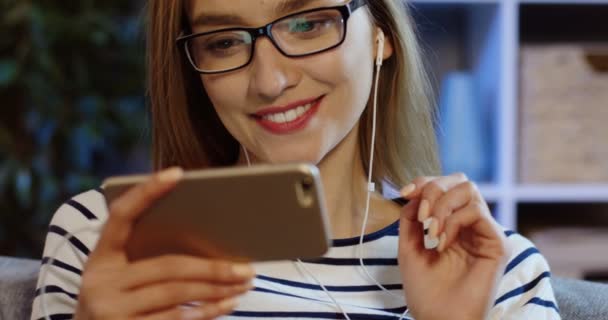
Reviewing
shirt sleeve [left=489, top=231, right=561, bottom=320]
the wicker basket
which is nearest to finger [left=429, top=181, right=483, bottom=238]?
shirt sleeve [left=489, top=231, right=561, bottom=320]

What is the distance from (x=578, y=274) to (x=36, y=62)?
139 centimetres

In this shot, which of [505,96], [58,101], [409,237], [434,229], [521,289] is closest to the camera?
[434,229]

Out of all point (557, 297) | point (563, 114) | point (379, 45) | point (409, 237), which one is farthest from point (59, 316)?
point (563, 114)

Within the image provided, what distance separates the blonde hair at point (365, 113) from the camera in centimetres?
106

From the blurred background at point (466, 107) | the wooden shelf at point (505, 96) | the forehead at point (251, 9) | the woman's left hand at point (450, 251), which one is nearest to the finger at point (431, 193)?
the woman's left hand at point (450, 251)

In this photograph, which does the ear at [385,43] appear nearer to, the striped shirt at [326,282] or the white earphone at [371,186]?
the white earphone at [371,186]

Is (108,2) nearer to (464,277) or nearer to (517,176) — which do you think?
(517,176)

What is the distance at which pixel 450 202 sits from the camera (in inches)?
30.6

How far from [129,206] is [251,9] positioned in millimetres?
389

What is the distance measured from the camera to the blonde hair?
3.47ft

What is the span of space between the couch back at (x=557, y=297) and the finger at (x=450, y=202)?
32cm

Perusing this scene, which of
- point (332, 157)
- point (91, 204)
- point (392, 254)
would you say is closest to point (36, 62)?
point (91, 204)

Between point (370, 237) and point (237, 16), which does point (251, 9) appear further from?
point (370, 237)

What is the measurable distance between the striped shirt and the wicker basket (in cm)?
68
